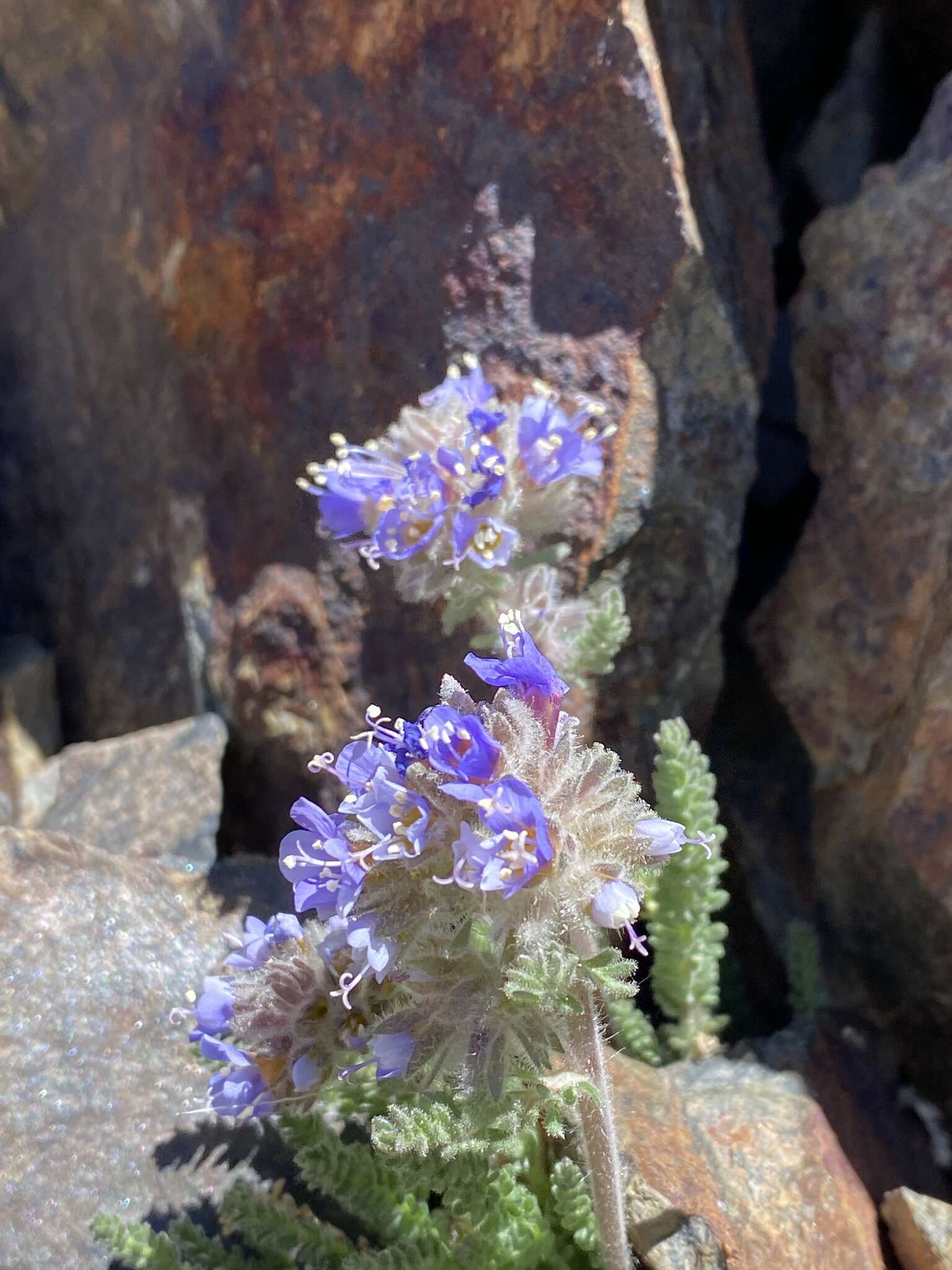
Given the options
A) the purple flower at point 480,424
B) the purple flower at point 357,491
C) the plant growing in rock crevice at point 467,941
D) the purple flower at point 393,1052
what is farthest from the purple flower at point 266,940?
the purple flower at point 480,424

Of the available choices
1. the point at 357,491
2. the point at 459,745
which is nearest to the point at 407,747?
the point at 459,745

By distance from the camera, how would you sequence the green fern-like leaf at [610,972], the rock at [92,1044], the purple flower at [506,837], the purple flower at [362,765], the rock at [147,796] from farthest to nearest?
the rock at [147,796], the rock at [92,1044], the purple flower at [362,765], the green fern-like leaf at [610,972], the purple flower at [506,837]

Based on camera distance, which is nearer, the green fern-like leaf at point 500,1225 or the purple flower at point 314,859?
the purple flower at point 314,859

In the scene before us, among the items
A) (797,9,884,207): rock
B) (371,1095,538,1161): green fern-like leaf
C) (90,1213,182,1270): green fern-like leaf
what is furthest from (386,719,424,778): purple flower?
(797,9,884,207): rock

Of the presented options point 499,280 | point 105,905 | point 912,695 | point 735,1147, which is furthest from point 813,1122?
point 499,280

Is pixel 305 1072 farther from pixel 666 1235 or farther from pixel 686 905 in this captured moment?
pixel 686 905

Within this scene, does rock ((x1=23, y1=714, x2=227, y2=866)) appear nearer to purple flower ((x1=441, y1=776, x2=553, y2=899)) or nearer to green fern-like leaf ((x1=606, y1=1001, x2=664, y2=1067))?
green fern-like leaf ((x1=606, y1=1001, x2=664, y2=1067))

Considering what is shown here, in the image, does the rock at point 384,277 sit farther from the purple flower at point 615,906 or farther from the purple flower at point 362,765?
the purple flower at point 615,906
